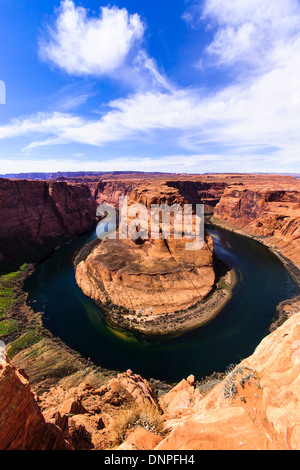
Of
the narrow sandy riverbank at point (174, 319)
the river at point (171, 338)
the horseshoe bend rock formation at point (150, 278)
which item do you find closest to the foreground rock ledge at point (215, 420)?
the river at point (171, 338)

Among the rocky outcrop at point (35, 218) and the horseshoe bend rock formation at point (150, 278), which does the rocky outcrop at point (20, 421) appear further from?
the rocky outcrop at point (35, 218)

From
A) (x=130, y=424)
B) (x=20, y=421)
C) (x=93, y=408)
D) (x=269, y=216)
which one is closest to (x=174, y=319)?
(x=93, y=408)

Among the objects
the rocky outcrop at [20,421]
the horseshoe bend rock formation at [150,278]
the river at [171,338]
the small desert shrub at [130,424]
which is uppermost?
the rocky outcrop at [20,421]

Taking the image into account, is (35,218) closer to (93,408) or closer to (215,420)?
(93,408)

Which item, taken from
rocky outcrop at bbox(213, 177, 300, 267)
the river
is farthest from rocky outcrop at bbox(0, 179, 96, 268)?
rocky outcrop at bbox(213, 177, 300, 267)
